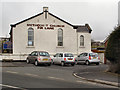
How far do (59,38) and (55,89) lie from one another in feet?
76.2

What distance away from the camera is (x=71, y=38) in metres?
32.8

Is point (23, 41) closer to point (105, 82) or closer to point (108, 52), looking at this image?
point (108, 52)

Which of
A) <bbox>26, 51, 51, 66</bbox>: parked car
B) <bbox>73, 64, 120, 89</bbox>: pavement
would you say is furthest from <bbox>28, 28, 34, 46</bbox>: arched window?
<bbox>73, 64, 120, 89</bbox>: pavement

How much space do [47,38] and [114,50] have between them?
17389 millimetres

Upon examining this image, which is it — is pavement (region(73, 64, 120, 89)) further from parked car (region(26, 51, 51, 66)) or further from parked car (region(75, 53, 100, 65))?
parked car (region(75, 53, 100, 65))

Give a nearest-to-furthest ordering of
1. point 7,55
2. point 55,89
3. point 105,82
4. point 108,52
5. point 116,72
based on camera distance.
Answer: point 55,89 < point 105,82 < point 116,72 < point 108,52 < point 7,55

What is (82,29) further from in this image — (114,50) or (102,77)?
(102,77)

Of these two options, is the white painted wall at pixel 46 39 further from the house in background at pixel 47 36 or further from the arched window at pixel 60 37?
the arched window at pixel 60 37

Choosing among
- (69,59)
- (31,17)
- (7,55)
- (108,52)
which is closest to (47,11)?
(31,17)

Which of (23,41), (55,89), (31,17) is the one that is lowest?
(55,89)

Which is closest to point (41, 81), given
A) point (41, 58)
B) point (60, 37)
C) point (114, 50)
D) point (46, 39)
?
point (114, 50)

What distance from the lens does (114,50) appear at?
51.9ft

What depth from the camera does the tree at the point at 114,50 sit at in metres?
15.4

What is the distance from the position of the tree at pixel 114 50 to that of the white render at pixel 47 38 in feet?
53.8
